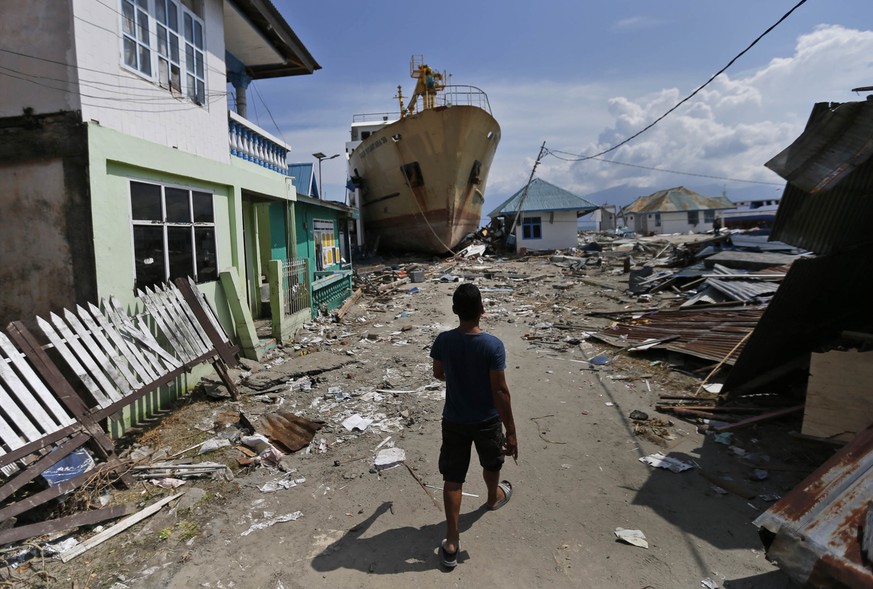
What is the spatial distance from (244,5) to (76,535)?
7.07 meters

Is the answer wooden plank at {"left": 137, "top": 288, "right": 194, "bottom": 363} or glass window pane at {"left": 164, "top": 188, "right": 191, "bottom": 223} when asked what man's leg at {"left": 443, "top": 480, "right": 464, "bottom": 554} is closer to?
wooden plank at {"left": 137, "top": 288, "right": 194, "bottom": 363}

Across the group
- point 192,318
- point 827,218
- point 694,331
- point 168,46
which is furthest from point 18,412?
point 694,331

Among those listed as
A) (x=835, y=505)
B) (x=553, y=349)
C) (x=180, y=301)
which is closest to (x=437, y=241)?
(x=553, y=349)

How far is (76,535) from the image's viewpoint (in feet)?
9.57

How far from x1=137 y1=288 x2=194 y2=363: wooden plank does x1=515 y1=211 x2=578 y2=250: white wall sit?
22.4m

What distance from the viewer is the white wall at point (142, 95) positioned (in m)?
4.26

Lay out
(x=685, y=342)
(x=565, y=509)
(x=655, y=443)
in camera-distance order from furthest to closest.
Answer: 1. (x=685, y=342)
2. (x=655, y=443)
3. (x=565, y=509)

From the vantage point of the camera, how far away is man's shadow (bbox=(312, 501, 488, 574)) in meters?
2.60

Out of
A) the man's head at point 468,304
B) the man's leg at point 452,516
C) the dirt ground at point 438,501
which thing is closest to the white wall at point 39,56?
the dirt ground at point 438,501

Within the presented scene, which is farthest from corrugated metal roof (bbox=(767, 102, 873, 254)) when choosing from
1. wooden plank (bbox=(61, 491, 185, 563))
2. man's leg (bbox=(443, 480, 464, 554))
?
wooden plank (bbox=(61, 491, 185, 563))

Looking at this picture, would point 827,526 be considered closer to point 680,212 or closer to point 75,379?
point 75,379

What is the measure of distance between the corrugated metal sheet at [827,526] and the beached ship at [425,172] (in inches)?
723

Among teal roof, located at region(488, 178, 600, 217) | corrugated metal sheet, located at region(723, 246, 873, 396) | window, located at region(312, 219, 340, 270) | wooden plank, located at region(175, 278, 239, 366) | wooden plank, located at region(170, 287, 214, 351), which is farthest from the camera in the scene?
teal roof, located at region(488, 178, 600, 217)

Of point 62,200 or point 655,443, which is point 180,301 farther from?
point 655,443
